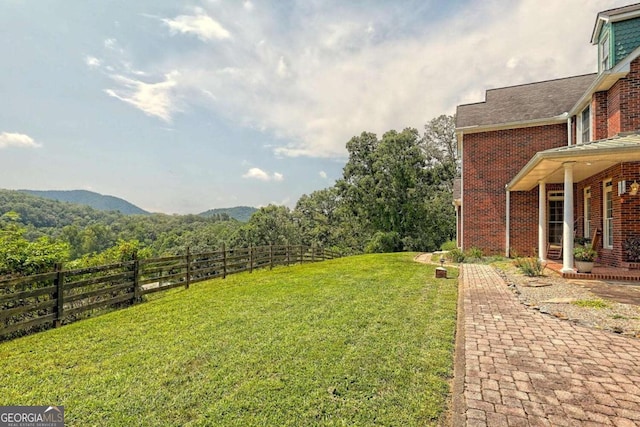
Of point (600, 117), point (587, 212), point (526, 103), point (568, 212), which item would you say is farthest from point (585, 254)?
point (526, 103)

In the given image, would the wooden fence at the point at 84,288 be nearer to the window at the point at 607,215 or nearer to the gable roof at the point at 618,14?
the window at the point at 607,215

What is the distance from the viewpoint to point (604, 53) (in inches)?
421

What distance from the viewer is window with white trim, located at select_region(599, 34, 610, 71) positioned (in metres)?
10.4

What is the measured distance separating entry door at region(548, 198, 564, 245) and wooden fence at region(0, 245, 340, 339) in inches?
526

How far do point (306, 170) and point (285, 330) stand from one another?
94.5ft

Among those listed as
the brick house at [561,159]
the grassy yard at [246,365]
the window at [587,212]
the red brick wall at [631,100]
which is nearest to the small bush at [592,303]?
the grassy yard at [246,365]

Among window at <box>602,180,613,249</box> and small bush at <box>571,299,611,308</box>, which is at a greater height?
window at <box>602,180,613,249</box>

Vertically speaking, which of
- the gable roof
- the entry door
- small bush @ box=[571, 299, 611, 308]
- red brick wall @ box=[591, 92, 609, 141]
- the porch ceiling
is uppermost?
the gable roof

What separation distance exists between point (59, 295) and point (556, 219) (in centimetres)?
1621

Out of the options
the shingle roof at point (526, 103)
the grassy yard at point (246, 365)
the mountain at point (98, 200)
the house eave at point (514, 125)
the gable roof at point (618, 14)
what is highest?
the mountain at point (98, 200)

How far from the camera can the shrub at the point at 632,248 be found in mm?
8047

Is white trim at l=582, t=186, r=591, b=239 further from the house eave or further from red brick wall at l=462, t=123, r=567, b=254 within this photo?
the house eave

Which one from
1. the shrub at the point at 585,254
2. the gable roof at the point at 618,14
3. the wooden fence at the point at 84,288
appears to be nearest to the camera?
the wooden fence at the point at 84,288

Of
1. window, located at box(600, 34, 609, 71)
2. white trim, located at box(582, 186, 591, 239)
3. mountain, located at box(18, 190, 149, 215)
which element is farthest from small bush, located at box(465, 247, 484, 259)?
mountain, located at box(18, 190, 149, 215)
